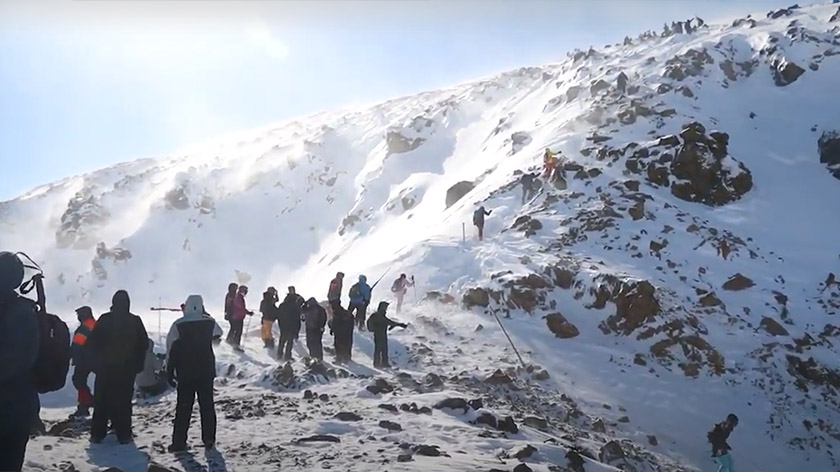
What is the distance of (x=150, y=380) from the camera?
522 inches

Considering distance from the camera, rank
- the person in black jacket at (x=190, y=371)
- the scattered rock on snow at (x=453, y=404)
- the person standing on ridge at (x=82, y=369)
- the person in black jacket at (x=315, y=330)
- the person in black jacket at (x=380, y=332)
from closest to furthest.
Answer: the person in black jacket at (x=190, y=371) < the person standing on ridge at (x=82, y=369) < the scattered rock on snow at (x=453, y=404) < the person in black jacket at (x=315, y=330) < the person in black jacket at (x=380, y=332)

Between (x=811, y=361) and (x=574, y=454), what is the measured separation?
1389 cm

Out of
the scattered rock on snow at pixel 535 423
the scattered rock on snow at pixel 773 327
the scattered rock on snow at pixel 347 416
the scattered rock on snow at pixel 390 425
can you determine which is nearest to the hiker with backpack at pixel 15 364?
the scattered rock on snow at pixel 390 425

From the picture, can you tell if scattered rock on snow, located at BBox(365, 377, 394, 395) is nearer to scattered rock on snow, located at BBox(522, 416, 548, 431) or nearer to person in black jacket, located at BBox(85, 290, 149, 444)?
scattered rock on snow, located at BBox(522, 416, 548, 431)

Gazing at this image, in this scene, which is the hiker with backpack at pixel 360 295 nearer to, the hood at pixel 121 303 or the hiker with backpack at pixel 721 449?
the hiker with backpack at pixel 721 449

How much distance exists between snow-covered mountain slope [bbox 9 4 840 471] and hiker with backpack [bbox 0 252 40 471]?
11.4 feet

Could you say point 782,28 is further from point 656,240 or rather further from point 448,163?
point 656,240

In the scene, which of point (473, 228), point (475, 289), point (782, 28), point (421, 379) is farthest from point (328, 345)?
point (782, 28)

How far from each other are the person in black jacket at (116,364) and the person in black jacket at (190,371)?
0.77 metres

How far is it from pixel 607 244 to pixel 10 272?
76.3 feet

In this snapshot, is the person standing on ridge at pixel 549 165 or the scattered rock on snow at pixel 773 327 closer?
the scattered rock on snow at pixel 773 327

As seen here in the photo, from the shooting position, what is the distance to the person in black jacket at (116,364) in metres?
8.98

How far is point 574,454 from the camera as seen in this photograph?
987 centimetres

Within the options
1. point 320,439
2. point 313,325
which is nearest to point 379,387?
point 313,325
